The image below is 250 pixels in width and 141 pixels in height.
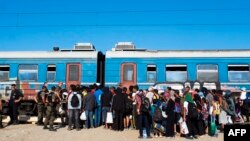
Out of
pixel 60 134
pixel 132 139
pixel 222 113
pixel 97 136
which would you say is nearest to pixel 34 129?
pixel 60 134

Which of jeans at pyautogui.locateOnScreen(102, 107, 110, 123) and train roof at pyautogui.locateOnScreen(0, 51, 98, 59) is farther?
train roof at pyautogui.locateOnScreen(0, 51, 98, 59)

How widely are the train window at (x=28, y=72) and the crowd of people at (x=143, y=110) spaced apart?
2993 mm

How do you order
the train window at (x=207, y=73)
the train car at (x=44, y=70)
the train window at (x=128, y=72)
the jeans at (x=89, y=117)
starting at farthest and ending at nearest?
the train car at (x=44, y=70), the train window at (x=128, y=72), the train window at (x=207, y=73), the jeans at (x=89, y=117)

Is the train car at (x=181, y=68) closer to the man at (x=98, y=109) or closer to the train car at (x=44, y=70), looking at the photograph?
the train car at (x=44, y=70)

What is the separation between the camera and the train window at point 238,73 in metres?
17.7

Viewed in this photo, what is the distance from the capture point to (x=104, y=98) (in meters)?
14.9

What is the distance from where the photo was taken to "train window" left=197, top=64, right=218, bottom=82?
17.9 m

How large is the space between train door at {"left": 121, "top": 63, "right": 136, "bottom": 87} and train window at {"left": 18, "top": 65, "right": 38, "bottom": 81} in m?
4.69

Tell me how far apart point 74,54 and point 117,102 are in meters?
5.81

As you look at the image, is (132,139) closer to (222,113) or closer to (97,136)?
(97,136)

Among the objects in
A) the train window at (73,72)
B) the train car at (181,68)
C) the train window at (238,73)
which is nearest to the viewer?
the train window at (238,73)

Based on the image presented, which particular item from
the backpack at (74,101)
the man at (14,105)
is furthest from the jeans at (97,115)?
the man at (14,105)

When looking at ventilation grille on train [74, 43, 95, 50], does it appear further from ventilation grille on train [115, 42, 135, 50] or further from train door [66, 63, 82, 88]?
train door [66, 63, 82, 88]

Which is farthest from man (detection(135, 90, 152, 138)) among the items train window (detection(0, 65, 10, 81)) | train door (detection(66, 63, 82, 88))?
train window (detection(0, 65, 10, 81))
